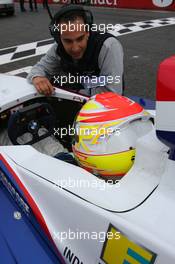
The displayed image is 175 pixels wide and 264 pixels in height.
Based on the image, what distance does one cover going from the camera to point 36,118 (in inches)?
73.9

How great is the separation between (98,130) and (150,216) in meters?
0.38

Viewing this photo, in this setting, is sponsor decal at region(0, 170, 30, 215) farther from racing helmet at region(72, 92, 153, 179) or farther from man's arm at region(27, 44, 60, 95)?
man's arm at region(27, 44, 60, 95)

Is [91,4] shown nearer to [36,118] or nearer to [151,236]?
[36,118]

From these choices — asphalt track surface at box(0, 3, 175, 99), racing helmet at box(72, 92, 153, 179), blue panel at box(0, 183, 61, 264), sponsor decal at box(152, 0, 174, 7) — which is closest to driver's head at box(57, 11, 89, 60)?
racing helmet at box(72, 92, 153, 179)

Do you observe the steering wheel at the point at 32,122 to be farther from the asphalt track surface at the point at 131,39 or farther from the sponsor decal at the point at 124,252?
the asphalt track surface at the point at 131,39

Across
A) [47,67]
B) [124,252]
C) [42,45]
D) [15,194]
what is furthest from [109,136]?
[42,45]

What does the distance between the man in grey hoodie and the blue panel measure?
0.77 metres

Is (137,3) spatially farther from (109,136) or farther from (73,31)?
(109,136)

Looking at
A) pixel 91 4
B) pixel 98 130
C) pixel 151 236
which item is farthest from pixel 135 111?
Result: pixel 91 4

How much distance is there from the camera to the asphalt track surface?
4523mm

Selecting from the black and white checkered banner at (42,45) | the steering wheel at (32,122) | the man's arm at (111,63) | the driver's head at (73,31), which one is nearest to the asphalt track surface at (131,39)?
the black and white checkered banner at (42,45)

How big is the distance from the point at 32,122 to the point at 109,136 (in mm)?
662

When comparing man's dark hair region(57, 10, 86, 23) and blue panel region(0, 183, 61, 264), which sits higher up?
man's dark hair region(57, 10, 86, 23)

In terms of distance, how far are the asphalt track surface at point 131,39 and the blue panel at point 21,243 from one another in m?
2.64
